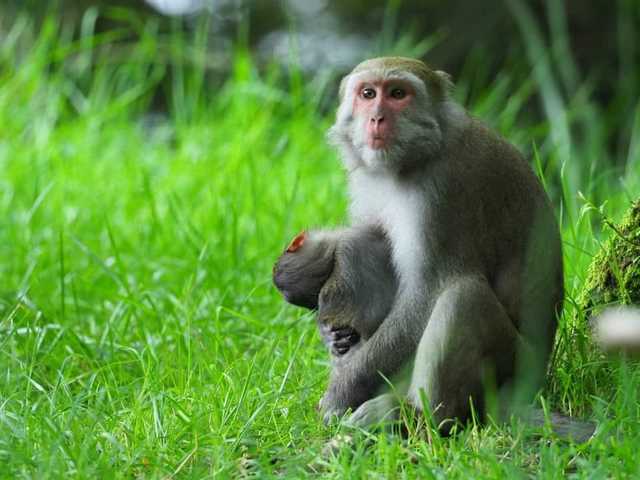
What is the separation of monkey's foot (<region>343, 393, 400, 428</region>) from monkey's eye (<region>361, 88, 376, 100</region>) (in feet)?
3.99

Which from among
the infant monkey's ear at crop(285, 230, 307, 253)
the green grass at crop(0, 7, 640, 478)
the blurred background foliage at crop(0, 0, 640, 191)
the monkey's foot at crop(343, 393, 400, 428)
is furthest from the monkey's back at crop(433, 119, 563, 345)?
the blurred background foliage at crop(0, 0, 640, 191)

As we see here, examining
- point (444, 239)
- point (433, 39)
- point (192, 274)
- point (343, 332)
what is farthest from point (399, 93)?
point (433, 39)

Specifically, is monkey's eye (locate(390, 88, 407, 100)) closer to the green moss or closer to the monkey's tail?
the green moss

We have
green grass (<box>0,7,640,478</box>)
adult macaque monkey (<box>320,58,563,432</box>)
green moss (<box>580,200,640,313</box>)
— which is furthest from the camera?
green moss (<box>580,200,640,313</box>)

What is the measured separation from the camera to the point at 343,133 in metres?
4.83

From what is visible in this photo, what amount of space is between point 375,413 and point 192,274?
2.07 meters

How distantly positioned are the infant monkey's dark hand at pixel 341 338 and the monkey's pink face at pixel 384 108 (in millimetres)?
778

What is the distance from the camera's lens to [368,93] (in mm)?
4664

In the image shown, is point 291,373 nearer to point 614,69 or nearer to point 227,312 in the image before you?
point 227,312

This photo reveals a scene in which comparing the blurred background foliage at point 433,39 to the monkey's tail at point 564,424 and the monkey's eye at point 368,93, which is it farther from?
the monkey's tail at point 564,424

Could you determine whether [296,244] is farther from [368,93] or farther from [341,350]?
[368,93]

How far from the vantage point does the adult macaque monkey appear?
4.32 meters

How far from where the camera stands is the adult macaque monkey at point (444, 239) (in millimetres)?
4316

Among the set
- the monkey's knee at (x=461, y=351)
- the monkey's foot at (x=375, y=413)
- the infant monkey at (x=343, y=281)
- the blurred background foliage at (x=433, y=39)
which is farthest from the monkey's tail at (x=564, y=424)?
the blurred background foliage at (x=433, y=39)
